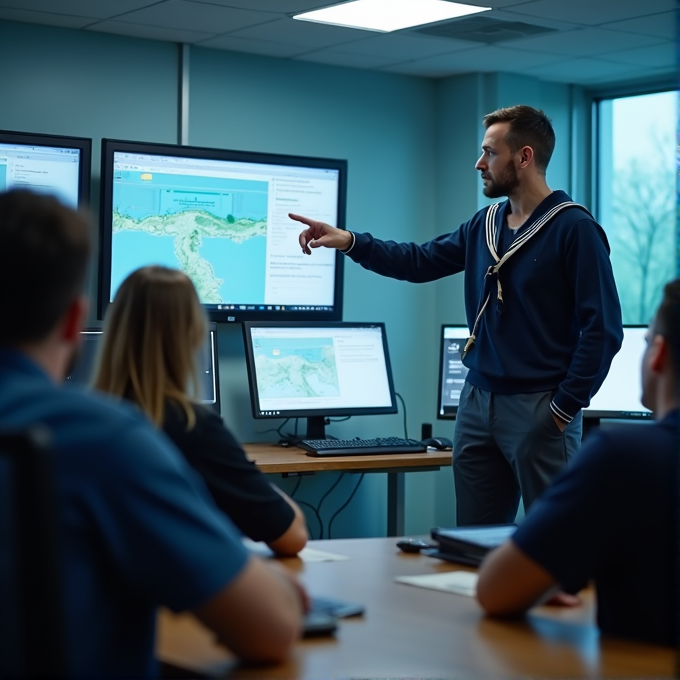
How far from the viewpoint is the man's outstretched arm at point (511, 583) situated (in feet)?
5.37

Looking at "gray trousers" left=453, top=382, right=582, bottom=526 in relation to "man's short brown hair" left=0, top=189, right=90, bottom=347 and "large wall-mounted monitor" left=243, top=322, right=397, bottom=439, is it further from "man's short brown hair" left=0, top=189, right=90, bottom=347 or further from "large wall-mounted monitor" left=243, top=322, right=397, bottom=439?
"man's short brown hair" left=0, top=189, right=90, bottom=347

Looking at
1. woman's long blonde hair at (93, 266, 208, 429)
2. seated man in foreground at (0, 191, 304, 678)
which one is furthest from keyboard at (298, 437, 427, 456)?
seated man in foreground at (0, 191, 304, 678)

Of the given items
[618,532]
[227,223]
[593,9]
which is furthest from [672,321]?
[227,223]

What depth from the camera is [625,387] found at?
4484mm

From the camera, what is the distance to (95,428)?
46.1 inches

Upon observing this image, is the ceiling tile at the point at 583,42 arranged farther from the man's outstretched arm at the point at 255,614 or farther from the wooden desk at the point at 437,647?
the man's outstretched arm at the point at 255,614

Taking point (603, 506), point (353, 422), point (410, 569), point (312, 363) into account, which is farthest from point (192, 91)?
point (603, 506)

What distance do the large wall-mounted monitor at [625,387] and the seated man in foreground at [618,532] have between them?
9.48 ft

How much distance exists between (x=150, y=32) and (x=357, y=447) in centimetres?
177

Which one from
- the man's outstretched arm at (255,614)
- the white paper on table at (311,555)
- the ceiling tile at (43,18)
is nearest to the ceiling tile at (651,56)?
the ceiling tile at (43,18)

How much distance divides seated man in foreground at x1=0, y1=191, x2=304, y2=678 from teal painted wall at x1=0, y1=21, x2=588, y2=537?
3.10m

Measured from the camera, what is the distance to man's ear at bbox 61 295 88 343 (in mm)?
1230

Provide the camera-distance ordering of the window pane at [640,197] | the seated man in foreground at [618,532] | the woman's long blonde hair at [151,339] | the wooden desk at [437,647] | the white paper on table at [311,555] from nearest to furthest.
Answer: the wooden desk at [437,647], the seated man in foreground at [618,532], the woman's long blonde hair at [151,339], the white paper on table at [311,555], the window pane at [640,197]

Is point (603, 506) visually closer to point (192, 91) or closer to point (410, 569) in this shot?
point (410, 569)
